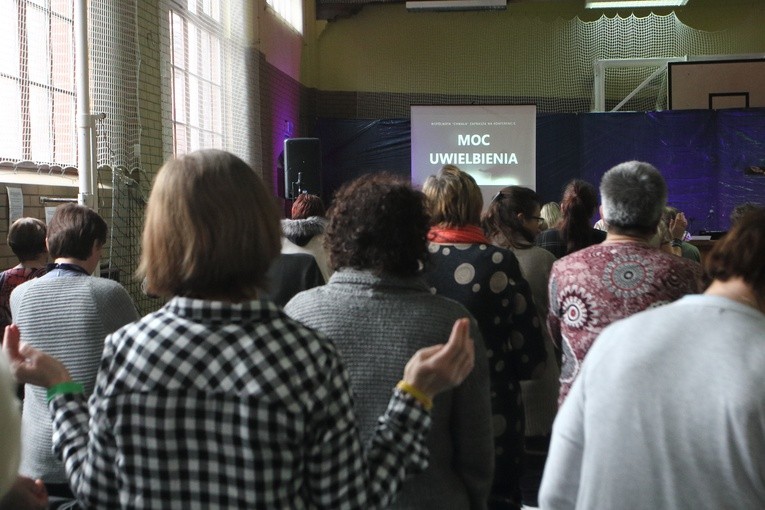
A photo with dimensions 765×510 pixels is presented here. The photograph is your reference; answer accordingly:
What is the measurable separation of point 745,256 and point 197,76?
692cm

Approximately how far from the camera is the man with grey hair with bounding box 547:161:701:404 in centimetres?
213

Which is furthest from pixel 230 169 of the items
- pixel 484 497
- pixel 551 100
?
pixel 551 100

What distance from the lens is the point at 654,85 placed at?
12188 millimetres

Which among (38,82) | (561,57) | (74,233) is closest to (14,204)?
(38,82)

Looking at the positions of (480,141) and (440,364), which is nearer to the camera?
(440,364)

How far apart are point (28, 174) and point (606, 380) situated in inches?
166

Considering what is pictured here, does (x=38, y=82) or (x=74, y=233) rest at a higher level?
(x=38, y=82)

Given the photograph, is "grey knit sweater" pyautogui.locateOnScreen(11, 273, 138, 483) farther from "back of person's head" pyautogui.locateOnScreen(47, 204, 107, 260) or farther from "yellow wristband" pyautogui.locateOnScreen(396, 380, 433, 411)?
"yellow wristband" pyautogui.locateOnScreen(396, 380, 433, 411)

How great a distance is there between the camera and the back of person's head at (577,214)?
3.23 metres

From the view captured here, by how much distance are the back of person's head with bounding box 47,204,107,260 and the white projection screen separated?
8309mm

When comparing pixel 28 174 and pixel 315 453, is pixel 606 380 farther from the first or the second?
pixel 28 174

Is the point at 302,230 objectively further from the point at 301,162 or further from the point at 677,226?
the point at 301,162

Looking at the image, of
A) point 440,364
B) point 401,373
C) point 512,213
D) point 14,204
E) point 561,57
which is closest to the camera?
point 440,364

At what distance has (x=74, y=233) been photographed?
2.39 m
